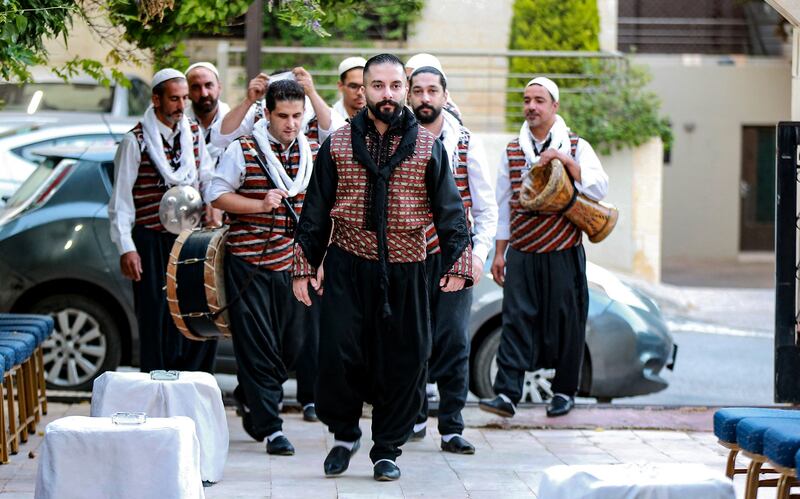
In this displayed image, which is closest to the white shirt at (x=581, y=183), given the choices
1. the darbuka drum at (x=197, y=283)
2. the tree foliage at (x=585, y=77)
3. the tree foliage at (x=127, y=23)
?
the tree foliage at (x=127, y=23)

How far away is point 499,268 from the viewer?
895 centimetres

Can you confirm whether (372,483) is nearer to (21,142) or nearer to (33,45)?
(33,45)

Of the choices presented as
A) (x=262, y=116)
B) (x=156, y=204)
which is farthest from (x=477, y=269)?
(x=156, y=204)

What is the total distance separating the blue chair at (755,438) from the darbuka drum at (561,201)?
297 cm

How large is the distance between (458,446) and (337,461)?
1038mm

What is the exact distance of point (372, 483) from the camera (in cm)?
687

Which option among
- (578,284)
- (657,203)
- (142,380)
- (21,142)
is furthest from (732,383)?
(142,380)

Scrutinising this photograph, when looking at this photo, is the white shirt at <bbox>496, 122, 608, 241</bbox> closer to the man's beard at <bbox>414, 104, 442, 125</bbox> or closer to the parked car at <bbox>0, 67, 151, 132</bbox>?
the man's beard at <bbox>414, 104, 442, 125</bbox>

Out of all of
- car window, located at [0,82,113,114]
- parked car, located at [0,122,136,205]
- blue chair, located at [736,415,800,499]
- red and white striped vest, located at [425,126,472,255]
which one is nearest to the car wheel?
parked car, located at [0,122,136,205]

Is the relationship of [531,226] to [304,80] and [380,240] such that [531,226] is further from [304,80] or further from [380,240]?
[380,240]

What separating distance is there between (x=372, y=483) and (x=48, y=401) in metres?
3.28

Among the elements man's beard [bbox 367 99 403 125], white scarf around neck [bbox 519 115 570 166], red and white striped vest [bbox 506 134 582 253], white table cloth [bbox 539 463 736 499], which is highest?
man's beard [bbox 367 99 403 125]

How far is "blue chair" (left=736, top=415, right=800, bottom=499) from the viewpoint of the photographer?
5.46 meters

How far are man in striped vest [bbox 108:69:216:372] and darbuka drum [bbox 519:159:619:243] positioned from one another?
202cm
